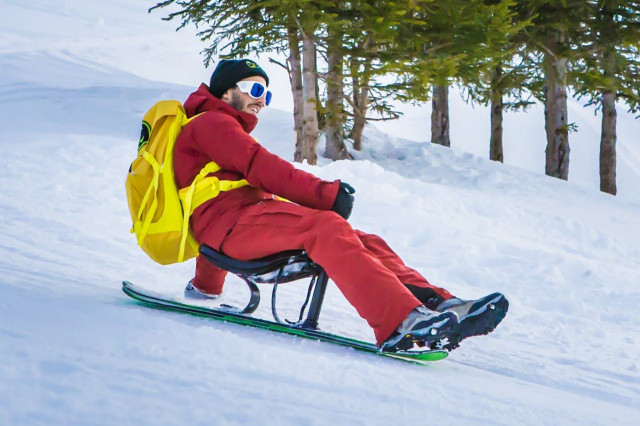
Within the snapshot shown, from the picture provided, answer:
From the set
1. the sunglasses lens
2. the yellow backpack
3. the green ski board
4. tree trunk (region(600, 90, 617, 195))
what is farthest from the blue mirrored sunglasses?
tree trunk (region(600, 90, 617, 195))

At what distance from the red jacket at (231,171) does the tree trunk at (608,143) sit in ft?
50.5

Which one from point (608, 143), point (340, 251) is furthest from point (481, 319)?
point (608, 143)

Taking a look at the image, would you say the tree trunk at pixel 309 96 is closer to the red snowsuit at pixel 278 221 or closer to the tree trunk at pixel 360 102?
the tree trunk at pixel 360 102

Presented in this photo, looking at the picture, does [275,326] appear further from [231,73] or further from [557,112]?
[557,112]

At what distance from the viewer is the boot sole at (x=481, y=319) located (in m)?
3.01

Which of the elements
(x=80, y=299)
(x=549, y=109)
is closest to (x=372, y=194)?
(x=80, y=299)

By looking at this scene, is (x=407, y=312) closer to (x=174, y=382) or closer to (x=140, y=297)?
(x=174, y=382)

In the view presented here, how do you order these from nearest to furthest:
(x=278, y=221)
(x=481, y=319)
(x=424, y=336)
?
1. (x=424, y=336)
2. (x=481, y=319)
3. (x=278, y=221)

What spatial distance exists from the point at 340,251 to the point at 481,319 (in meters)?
0.67

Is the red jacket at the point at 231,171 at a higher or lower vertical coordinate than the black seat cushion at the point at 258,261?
higher

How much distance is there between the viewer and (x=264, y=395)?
2.24 m

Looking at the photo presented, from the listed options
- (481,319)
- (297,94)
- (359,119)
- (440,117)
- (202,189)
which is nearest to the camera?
(481,319)

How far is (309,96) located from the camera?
446 inches

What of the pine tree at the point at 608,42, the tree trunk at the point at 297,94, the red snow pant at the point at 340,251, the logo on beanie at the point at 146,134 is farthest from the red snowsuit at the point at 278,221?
the pine tree at the point at 608,42
